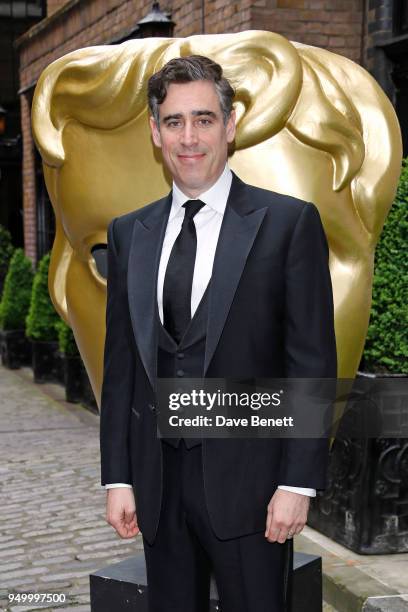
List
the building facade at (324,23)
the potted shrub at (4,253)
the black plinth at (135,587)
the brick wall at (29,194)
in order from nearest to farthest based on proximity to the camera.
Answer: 1. the black plinth at (135,587)
2. the building facade at (324,23)
3. the brick wall at (29,194)
4. the potted shrub at (4,253)

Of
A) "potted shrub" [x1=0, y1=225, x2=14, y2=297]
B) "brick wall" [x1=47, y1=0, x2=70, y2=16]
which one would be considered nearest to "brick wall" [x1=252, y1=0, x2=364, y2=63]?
"brick wall" [x1=47, y1=0, x2=70, y2=16]

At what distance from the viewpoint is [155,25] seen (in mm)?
7359

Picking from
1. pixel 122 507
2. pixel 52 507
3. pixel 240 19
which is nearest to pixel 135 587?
pixel 122 507

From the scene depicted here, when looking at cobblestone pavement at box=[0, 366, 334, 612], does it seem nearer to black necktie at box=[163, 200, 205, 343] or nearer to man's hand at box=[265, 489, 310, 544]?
man's hand at box=[265, 489, 310, 544]

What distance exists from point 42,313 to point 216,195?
8.00 m

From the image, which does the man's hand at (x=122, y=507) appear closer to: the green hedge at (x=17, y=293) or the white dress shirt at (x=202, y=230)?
the white dress shirt at (x=202, y=230)

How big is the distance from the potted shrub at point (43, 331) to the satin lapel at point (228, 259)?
7.74 m

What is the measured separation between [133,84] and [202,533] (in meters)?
1.71

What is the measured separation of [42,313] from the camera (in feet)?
33.5

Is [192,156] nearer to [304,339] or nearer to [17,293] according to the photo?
[304,339]

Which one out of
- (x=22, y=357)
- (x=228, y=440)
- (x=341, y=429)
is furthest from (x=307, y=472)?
(x=22, y=357)

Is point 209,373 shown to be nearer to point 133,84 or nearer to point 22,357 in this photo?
point 133,84

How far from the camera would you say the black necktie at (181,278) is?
2.40 metres

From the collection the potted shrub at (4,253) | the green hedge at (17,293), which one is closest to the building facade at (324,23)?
the green hedge at (17,293)
